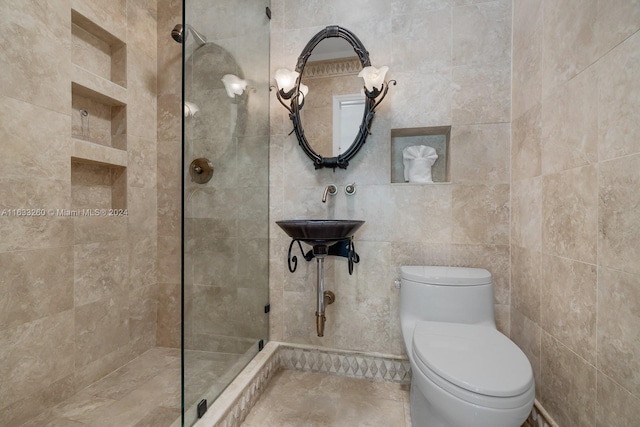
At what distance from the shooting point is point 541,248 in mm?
1198

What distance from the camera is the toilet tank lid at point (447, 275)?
53.6 inches

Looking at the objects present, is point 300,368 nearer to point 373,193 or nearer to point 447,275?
point 447,275

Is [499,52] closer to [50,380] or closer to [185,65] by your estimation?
[185,65]

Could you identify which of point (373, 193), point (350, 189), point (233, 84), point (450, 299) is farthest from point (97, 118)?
point (450, 299)

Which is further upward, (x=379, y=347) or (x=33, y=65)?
(x=33, y=65)

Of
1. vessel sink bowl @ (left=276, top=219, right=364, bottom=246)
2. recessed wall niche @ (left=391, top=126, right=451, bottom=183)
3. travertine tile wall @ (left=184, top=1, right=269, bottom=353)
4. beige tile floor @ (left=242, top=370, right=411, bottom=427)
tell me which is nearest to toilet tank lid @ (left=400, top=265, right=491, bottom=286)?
vessel sink bowl @ (left=276, top=219, right=364, bottom=246)

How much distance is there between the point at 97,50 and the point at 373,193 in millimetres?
1877

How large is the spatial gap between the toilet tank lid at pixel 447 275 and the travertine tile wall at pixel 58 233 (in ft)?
5.72

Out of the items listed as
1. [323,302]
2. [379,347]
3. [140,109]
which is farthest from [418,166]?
[140,109]

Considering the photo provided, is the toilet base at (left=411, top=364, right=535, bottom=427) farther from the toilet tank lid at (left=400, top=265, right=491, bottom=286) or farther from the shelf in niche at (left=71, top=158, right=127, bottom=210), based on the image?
the shelf in niche at (left=71, top=158, right=127, bottom=210)

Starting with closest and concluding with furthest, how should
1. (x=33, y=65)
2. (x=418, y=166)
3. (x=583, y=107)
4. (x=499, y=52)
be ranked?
(x=583, y=107) < (x=33, y=65) < (x=499, y=52) < (x=418, y=166)

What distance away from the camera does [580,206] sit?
96cm

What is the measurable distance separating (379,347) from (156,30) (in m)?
2.62

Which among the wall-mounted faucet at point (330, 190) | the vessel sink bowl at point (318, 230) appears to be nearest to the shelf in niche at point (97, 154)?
the vessel sink bowl at point (318, 230)
